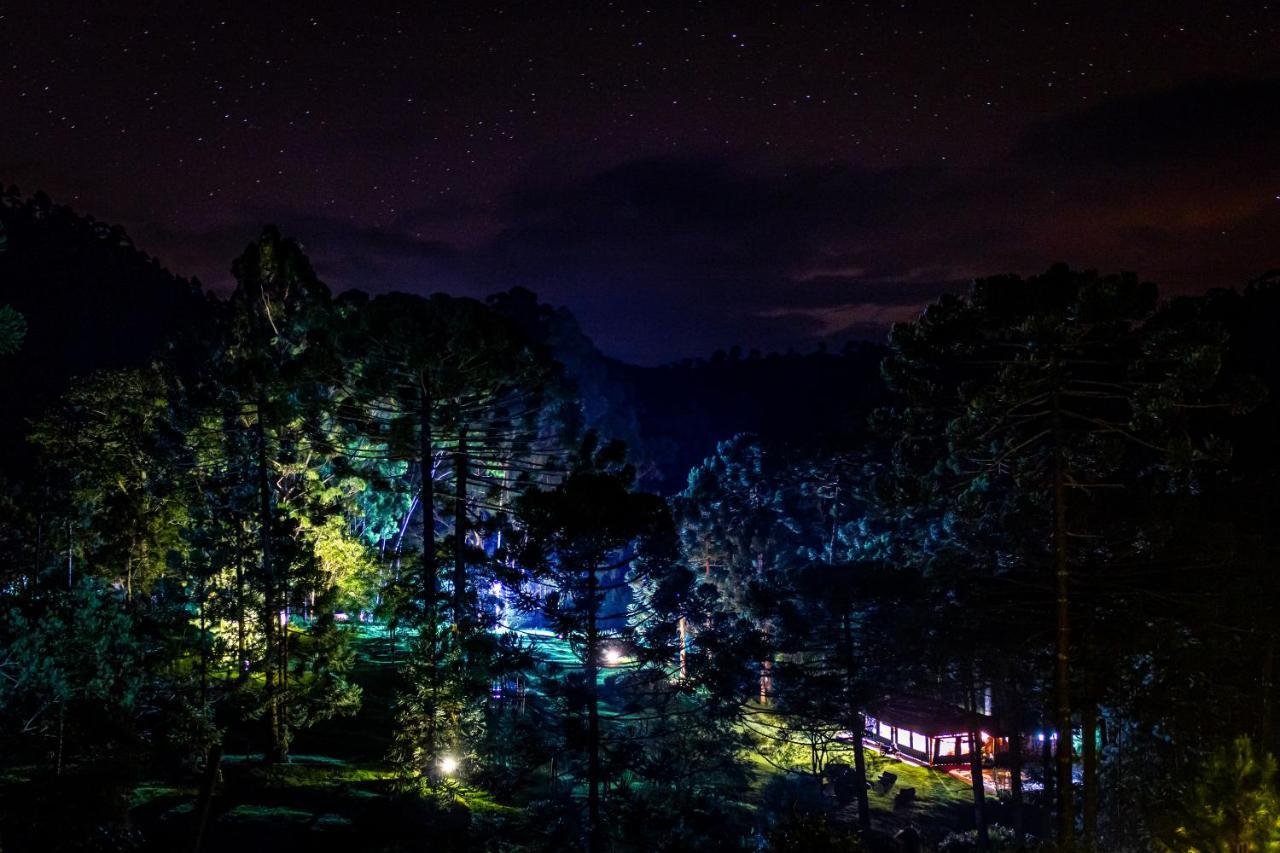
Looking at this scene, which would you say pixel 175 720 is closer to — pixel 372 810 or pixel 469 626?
pixel 372 810

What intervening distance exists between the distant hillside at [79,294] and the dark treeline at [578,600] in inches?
2758

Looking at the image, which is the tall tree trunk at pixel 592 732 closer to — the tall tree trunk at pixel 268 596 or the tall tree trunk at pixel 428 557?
the tall tree trunk at pixel 428 557

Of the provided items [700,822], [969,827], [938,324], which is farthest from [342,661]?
[969,827]

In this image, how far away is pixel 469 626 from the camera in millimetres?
21297

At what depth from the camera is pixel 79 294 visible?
10862 cm

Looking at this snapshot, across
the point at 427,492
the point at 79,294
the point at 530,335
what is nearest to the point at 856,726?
the point at 427,492

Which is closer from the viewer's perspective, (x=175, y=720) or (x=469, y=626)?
(x=175, y=720)

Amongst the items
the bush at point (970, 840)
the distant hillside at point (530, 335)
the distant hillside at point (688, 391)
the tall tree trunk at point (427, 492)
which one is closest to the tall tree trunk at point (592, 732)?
A: the tall tree trunk at point (427, 492)

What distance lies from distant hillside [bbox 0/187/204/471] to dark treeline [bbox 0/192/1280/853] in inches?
2758

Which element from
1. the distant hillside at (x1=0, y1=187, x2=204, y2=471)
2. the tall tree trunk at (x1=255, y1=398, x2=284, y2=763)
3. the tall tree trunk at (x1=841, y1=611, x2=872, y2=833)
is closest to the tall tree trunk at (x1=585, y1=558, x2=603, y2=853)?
the tall tree trunk at (x1=255, y1=398, x2=284, y2=763)

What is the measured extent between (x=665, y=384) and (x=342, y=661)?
13350 centimetres

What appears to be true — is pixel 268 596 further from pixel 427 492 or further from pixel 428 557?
pixel 427 492

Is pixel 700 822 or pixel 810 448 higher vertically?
pixel 810 448

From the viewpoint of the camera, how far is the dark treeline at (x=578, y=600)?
597 inches
